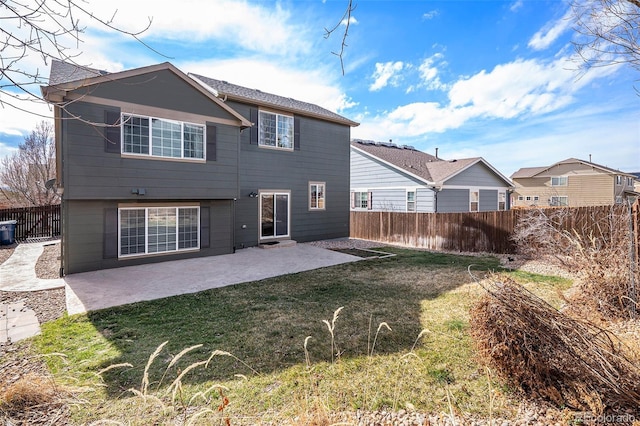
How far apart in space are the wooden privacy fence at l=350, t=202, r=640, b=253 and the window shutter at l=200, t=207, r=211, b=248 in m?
8.06

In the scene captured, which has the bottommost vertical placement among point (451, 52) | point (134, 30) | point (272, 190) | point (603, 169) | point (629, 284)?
point (629, 284)

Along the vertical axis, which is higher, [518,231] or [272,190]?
[272,190]

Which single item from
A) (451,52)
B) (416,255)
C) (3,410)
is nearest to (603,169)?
(451,52)

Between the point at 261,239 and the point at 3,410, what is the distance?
963 cm

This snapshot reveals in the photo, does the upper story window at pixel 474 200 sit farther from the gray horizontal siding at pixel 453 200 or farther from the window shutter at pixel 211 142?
the window shutter at pixel 211 142

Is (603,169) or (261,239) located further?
(603,169)

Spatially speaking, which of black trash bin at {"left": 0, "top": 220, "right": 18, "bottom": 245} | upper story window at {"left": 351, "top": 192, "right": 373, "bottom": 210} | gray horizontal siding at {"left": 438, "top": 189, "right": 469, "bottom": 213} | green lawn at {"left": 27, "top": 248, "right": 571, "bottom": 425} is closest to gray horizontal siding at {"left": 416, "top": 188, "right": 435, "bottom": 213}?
gray horizontal siding at {"left": 438, "top": 189, "right": 469, "bottom": 213}

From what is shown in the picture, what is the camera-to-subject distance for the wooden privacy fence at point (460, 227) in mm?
9656

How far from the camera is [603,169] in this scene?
29.6m

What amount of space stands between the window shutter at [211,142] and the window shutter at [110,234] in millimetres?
3202

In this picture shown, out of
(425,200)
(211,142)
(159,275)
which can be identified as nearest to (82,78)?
(211,142)

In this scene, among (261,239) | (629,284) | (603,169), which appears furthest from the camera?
(603,169)

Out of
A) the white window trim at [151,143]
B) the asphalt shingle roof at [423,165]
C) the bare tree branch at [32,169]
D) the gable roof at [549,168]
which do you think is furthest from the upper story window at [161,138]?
the gable roof at [549,168]

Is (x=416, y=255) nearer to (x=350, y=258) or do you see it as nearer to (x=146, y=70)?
(x=350, y=258)
